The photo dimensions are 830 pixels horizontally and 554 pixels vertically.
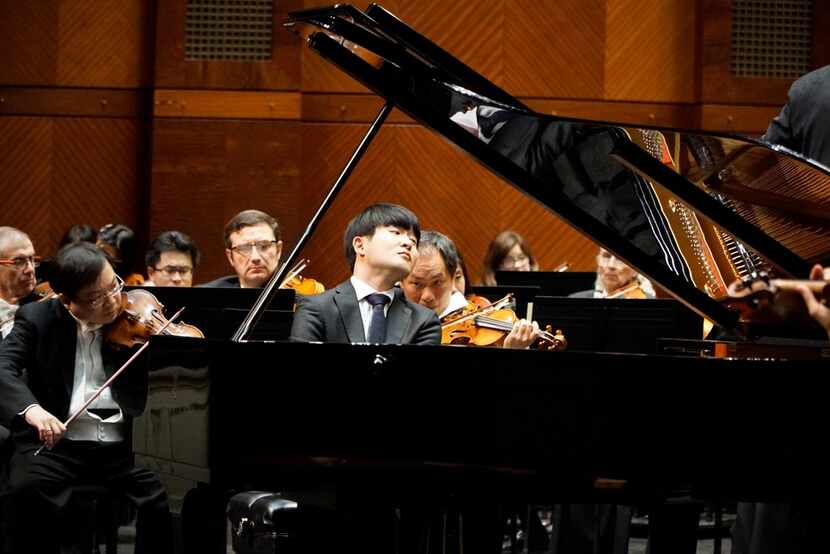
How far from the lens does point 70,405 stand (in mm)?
4094

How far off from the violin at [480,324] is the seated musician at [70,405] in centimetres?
125

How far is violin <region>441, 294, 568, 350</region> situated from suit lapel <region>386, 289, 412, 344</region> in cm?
80

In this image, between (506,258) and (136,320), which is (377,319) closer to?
(136,320)

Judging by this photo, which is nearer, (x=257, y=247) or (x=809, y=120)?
(x=809, y=120)

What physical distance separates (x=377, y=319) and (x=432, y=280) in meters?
1.13

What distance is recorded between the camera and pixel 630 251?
2672 millimetres

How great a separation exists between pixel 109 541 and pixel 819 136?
2.85 m

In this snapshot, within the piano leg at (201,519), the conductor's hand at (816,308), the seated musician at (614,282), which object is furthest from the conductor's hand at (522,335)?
the conductor's hand at (816,308)

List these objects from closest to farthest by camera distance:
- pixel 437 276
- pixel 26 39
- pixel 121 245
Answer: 1. pixel 437 276
2. pixel 121 245
3. pixel 26 39

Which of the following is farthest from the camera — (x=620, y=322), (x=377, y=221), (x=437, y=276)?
(x=437, y=276)

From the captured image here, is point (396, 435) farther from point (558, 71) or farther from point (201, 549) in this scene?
point (558, 71)

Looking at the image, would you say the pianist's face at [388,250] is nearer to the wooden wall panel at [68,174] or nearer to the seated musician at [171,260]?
the seated musician at [171,260]

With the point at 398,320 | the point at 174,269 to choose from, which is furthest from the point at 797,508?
the point at 174,269

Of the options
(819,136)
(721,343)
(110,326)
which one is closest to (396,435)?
(721,343)
